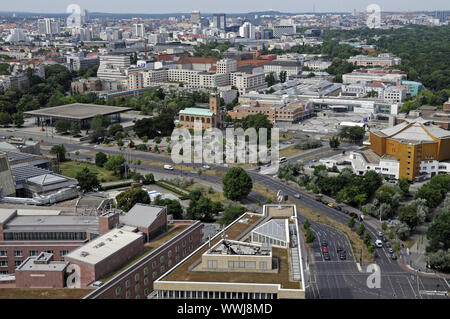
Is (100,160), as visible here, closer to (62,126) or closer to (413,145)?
(62,126)

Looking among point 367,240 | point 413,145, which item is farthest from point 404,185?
point 367,240

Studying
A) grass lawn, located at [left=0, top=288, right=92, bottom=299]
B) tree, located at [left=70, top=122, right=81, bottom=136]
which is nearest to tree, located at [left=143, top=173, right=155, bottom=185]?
tree, located at [left=70, top=122, right=81, bottom=136]

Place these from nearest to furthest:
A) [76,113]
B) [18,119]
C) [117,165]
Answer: [117,165] → [76,113] → [18,119]

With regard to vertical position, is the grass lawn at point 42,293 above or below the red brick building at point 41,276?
below

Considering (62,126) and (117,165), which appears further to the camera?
(62,126)

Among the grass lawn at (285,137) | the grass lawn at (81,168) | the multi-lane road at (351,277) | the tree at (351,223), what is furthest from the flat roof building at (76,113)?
the tree at (351,223)

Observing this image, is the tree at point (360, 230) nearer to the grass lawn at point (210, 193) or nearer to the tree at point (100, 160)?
the grass lawn at point (210, 193)
